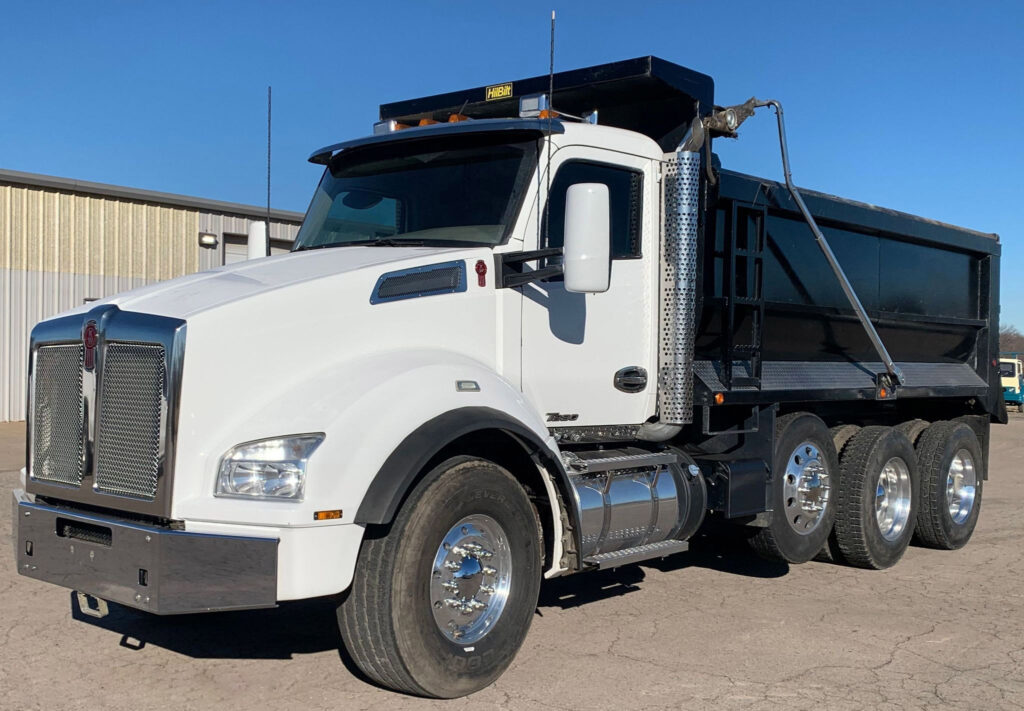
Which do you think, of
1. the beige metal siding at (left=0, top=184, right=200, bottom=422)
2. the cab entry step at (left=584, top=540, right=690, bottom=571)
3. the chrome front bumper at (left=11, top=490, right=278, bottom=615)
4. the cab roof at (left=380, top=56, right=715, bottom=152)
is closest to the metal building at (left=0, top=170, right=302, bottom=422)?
→ the beige metal siding at (left=0, top=184, right=200, bottom=422)

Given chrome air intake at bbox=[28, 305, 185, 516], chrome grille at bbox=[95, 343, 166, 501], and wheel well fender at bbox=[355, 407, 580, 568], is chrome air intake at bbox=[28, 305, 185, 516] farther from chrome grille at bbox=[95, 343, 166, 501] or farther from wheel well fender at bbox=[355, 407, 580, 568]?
wheel well fender at bbox=[355, 407, 580, 568]

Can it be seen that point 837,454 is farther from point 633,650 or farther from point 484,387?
point 484,387

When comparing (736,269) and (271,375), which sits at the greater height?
(736,269)

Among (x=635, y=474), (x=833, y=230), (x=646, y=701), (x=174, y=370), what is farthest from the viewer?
(x=833, y=230)

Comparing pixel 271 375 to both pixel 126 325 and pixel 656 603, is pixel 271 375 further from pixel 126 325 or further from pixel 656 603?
pixel 656 603

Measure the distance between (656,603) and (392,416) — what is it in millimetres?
3059

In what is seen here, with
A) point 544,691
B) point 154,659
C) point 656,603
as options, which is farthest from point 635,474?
point 154,659

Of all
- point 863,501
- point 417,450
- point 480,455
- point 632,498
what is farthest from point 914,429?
point 417,450

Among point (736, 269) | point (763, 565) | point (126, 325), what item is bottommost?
point (763, 565)

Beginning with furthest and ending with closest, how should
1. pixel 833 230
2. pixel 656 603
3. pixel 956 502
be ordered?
pixel 956 502
pixel 833 230
pixel 656 603

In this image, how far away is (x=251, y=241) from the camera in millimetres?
6980

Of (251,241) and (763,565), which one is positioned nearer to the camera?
(251,241)

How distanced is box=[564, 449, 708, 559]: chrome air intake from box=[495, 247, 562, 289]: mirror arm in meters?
1.01

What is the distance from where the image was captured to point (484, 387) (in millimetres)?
5066
